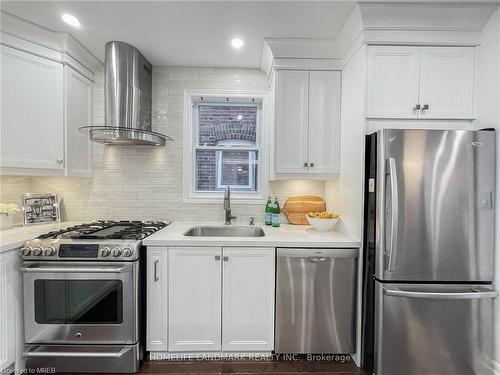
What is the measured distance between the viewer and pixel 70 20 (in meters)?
1.92

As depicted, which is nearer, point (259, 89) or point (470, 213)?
point (470, 213)

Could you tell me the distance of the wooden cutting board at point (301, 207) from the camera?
8.42ft

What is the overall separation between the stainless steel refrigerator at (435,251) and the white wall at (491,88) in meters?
0.04

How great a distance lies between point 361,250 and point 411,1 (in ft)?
5.76

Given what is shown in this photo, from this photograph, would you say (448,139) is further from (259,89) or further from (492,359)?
(259,89)

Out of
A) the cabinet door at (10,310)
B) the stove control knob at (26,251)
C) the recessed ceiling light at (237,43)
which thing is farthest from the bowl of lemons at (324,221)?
the cabinet door at (10,310)

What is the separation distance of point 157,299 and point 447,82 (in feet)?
8.71

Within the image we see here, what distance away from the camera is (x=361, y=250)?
1.83 m

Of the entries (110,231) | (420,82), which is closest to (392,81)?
(420,82)

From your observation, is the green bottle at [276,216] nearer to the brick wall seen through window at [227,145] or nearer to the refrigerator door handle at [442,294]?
the brick wall seen through window at [227,145]

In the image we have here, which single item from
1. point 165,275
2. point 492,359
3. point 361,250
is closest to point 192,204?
point 165,275

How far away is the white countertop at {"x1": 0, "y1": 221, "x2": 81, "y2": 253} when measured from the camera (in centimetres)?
167

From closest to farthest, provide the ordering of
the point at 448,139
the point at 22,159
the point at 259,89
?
the point at 448,139 → the point at 22,159 → the point at 259,89

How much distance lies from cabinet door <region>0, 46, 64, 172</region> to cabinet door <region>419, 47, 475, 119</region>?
9.62 ft
